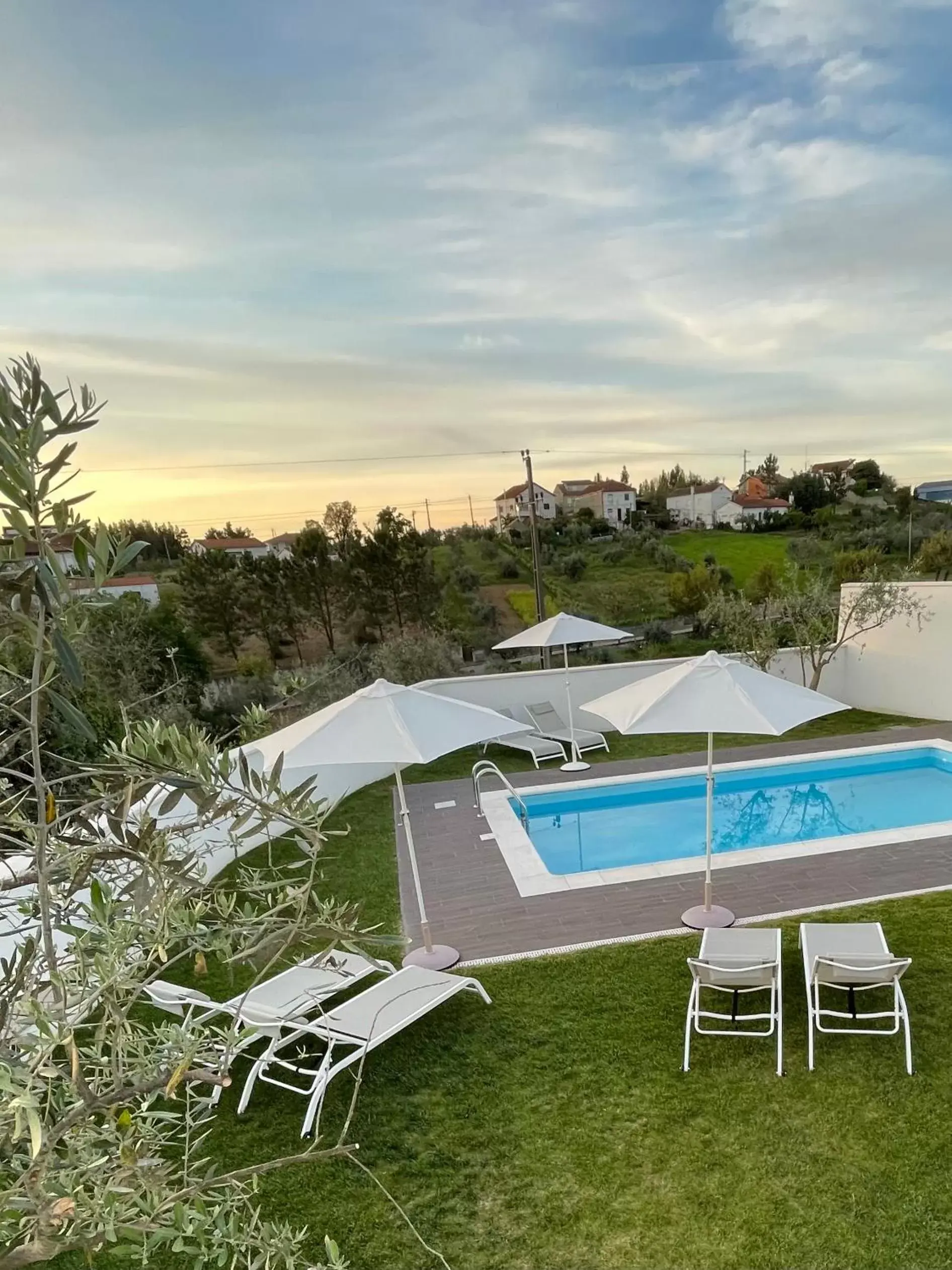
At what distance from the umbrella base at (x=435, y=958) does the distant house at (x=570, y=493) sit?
28.6 metres

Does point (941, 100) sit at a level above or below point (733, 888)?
above

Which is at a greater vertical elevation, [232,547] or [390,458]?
[390,458]

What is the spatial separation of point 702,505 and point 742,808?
3032 centimetres

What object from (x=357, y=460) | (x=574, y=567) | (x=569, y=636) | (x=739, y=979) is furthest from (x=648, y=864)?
(x=574, y=567)

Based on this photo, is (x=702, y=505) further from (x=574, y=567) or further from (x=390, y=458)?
(x=390, y=458)

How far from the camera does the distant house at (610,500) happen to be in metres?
35.2

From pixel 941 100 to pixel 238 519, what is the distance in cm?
2133

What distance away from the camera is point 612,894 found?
7.42 meters

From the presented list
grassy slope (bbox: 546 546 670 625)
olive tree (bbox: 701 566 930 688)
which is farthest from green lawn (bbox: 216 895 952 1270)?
grassy slope (bbox: 546 546 670 625)

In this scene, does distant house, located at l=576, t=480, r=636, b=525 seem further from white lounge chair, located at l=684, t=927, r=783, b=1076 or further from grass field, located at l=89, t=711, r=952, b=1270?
grass field, located at l=89, t=711, r=952, b=1270

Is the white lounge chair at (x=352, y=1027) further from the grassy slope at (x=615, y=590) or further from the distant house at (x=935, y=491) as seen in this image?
the distant house at (x=935, y=491)

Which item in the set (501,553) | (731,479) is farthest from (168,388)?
(731,479)

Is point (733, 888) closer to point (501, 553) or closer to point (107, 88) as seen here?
point (107, 88)

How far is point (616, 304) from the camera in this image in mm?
14219
